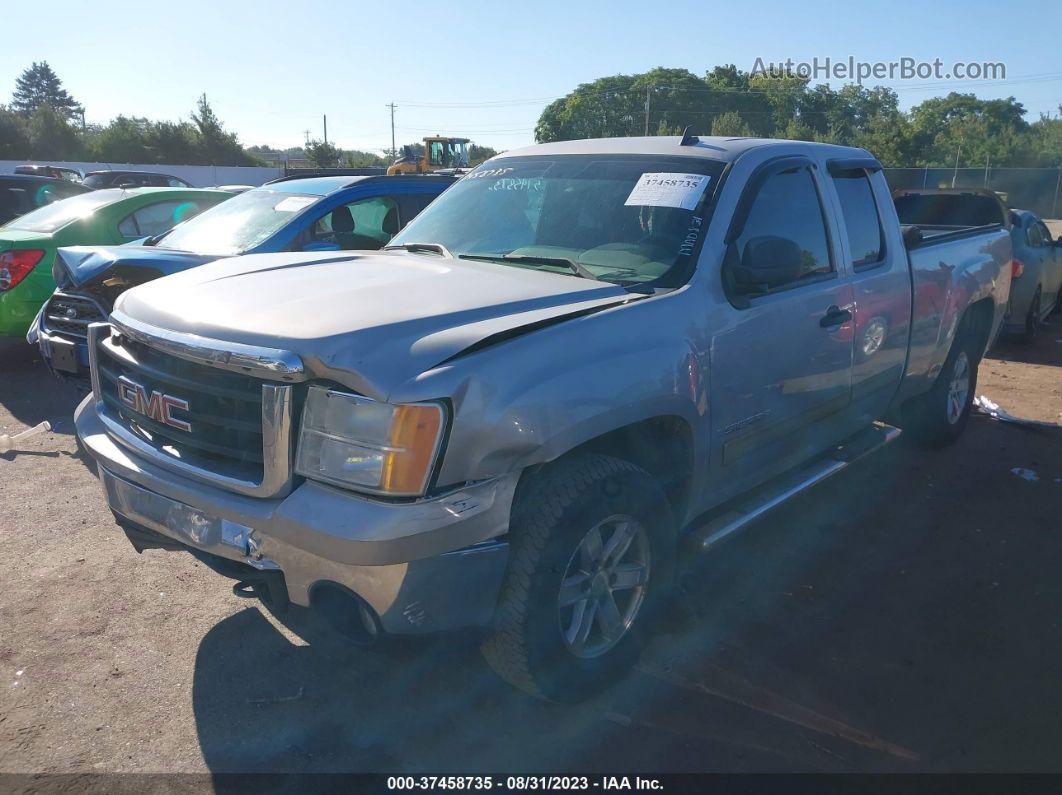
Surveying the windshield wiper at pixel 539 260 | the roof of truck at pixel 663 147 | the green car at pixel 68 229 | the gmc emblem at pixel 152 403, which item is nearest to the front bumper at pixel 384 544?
the gmc emblem at pixel 152 403

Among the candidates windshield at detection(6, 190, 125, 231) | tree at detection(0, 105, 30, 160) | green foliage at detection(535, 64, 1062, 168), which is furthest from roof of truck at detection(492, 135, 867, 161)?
tree at detection(0, 105, 30, 160)

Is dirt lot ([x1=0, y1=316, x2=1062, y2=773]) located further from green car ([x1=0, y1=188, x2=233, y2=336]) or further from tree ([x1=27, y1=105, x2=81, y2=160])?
tree ([x1=27, y1=105, x2=81, y2=160])

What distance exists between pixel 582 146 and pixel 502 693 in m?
2.62

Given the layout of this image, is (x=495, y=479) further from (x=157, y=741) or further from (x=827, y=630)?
(x=827, y=630)

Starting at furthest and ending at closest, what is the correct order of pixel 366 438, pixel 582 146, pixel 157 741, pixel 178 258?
pixel 178 258
pixel 582 146
pixel 157 741
pixel 366 438

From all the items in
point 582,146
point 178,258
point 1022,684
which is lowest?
point 1022,684

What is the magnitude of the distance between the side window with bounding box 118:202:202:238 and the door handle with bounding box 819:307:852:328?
678 cm

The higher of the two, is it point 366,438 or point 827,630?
point 366,438

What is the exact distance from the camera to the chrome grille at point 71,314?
5.87 m

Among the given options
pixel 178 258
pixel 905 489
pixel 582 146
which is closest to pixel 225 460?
pixel 582 146

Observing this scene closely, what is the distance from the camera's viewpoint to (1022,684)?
334cm

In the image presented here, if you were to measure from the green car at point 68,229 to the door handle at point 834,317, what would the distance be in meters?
6.66

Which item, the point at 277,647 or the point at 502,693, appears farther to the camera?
the point at 277,647

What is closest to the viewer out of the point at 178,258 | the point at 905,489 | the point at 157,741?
the point at 157,741
